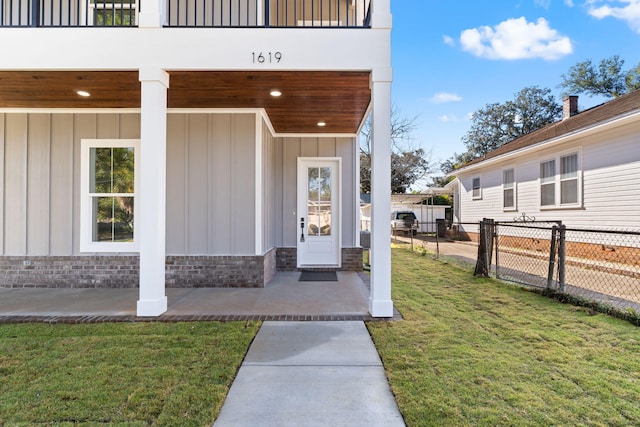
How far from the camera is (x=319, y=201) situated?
713 cm

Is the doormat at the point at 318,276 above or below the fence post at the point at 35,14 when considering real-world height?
below

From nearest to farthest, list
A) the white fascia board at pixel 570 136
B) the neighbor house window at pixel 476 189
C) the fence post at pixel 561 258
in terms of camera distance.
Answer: the fence post at pixel 561 258 → the white fascia board at pixel 570 136 → the neighbor house window at pixel 476 189

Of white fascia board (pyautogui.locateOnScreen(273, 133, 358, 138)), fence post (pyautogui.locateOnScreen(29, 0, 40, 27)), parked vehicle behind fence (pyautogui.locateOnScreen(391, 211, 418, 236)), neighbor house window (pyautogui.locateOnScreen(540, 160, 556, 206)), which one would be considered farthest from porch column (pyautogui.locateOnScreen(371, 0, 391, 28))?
parked vehicle behind fence (pyautogui.locateOnScreen(391, 211, 418, 236))

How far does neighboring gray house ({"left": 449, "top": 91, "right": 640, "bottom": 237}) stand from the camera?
703 centimetres

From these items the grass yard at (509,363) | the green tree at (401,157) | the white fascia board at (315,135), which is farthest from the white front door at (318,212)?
the green tree at (401,157)

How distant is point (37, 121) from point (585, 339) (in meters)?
8.20

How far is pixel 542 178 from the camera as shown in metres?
9.71

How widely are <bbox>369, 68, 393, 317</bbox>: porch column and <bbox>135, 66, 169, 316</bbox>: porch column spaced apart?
2559 mm

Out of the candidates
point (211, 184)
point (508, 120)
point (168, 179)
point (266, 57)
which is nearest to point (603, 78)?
point (508, 120)

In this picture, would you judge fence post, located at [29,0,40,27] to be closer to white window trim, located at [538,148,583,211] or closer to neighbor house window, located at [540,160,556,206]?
white window trim, located at [538,148,583,211]

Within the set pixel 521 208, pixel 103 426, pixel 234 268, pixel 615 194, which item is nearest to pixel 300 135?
pixel 234 268

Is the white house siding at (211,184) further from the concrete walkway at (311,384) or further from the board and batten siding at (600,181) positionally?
the board and batten siding at (600,181)

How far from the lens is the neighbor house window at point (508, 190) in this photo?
36.7ft

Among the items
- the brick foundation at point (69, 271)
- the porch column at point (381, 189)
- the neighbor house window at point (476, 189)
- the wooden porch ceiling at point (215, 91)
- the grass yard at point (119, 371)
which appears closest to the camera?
the grass yard at point (119, 371)
